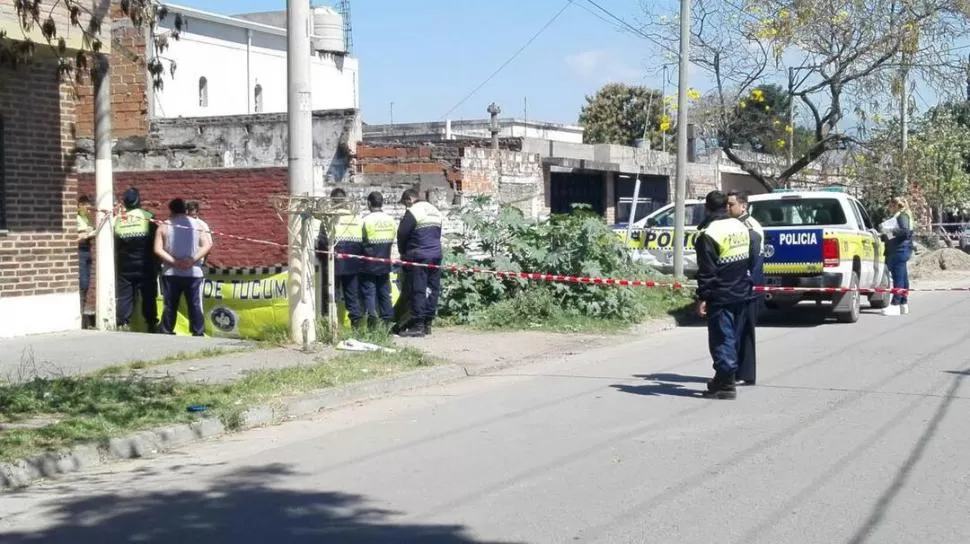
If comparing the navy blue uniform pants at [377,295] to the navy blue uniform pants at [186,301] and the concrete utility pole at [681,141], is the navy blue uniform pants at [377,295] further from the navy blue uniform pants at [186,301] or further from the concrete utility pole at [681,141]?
the concrete utility pole at [681,141]

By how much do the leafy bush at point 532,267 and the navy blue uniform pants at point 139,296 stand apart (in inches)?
150

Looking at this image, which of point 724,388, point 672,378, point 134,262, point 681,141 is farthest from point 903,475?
point 681,141

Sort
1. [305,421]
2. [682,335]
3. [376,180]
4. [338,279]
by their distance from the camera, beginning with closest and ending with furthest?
[305,421]
[338,279]
[682,335]
[376,180]

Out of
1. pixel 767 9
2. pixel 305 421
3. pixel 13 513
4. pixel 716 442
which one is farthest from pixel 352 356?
pixel 767 9

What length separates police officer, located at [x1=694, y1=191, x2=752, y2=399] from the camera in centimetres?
1054

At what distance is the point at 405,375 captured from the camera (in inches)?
457

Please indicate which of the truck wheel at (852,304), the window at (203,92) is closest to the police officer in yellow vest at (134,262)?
the truck wheel at (852,304)

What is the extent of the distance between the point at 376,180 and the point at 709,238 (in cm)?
967

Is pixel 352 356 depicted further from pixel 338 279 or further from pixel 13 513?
pixel 13 513

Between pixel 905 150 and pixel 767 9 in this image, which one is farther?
pixel 905 150

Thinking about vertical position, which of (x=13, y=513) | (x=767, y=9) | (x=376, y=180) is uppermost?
(x=767, y=9)

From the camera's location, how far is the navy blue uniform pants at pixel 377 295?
14383 millimetres

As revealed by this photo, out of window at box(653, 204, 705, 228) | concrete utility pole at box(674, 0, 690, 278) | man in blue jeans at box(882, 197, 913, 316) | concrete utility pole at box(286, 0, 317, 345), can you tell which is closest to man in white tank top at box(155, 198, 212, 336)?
concrete utility pole at box(286, 0, 317, 345)

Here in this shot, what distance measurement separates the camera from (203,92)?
4688 centimetres
